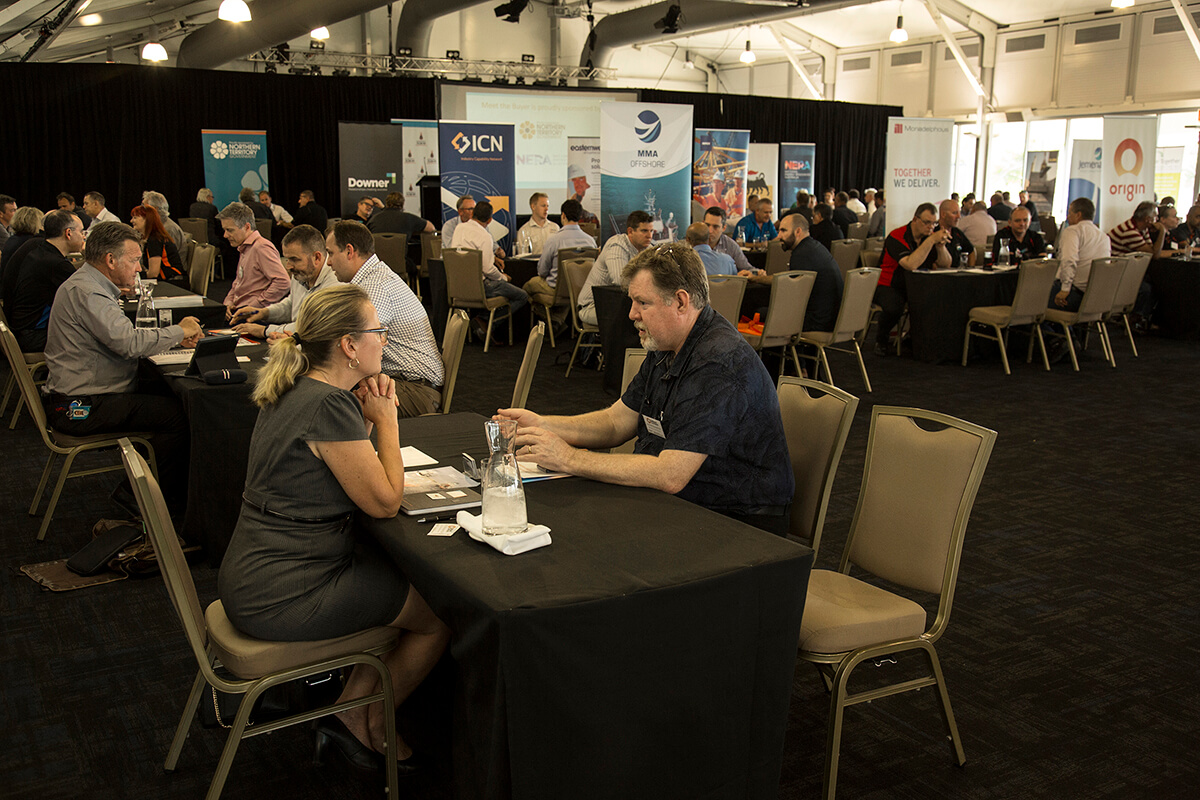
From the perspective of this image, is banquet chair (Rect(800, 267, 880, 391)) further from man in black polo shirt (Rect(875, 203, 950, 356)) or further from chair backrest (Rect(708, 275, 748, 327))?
man in black polo shirt (Rect(875, 203, 950, 356))

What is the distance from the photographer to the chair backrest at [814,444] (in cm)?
251

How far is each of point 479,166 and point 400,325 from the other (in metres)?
6.79

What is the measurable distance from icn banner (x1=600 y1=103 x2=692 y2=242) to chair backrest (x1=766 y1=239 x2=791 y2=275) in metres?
1.01

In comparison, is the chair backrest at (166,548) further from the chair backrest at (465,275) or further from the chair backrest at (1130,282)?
the chair backrest at (1130,282)

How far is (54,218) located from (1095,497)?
6108mm

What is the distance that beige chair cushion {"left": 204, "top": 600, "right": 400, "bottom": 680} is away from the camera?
2.02 meters

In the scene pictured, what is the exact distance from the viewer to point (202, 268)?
26.6ft

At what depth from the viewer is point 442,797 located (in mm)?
2266

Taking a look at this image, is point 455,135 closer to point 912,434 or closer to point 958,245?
point 958,245

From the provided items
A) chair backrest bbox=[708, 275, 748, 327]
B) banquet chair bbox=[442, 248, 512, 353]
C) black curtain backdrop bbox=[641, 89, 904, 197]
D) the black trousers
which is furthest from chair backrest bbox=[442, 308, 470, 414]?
black curtain backdrop bbox=[641, 89, 904, 197]

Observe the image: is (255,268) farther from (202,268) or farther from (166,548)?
(166,548)

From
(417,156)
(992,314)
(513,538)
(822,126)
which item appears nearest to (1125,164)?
(992,314)

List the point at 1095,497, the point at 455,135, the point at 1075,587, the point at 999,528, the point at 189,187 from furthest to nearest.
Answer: the point at 189,187 → the point at 455,135 → the point at 1095,497 → the point at 999,528 → the point at 1075,587

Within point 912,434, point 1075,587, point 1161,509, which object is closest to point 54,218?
point 912,434
